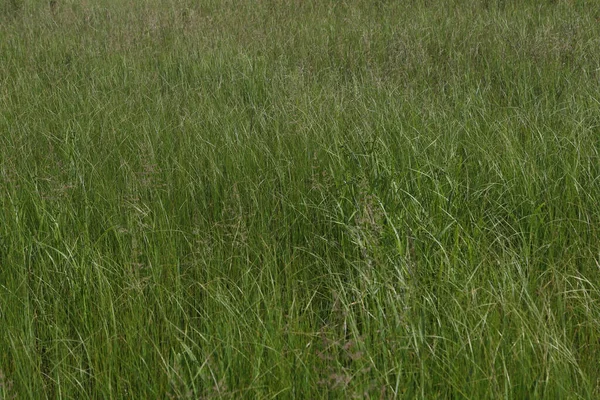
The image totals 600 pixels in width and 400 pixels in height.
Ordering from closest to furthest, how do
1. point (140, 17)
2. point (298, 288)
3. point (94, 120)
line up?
point (298, 288), point (94, 120), point (140, 17)

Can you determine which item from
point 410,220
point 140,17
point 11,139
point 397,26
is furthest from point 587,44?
point 140,17

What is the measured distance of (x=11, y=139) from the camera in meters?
3.41

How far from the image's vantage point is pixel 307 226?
2.53 m

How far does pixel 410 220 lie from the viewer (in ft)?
A: 7.77

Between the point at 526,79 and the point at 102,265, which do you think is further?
the point at 526,79

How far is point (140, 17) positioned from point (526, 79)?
3957 millimetres

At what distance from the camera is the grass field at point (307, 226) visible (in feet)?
5.65

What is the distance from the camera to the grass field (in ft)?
5.65

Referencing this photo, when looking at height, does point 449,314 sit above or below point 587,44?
above

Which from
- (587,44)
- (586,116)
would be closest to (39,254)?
(586,116)

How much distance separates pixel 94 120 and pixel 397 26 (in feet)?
8.68

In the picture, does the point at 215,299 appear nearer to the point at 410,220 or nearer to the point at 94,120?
the point at 410,220

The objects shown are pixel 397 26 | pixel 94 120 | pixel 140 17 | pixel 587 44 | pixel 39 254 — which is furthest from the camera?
pixel 140 17

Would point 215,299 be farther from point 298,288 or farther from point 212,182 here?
point 212,182
